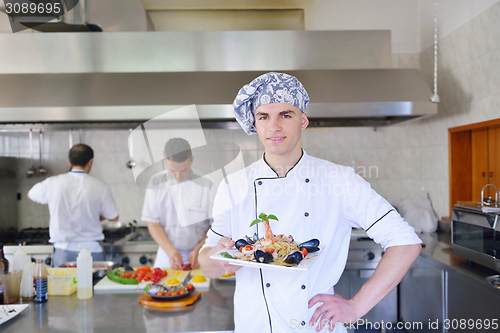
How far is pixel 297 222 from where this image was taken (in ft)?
3.95

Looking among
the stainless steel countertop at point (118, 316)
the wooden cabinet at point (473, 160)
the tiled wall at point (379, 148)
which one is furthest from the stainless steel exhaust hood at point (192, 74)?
the stainless steel countertop at point (118, 316)

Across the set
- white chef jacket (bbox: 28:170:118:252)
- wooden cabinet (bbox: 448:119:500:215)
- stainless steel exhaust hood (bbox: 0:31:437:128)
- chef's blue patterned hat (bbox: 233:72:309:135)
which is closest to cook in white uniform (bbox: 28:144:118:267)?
white chef jacket (bbox: 28:170:118:252)

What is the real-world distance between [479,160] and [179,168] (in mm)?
2076

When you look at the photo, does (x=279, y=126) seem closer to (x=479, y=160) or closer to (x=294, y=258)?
(x=294, y=258)

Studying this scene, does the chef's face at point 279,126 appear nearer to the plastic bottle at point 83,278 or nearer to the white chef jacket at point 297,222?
the white chef jacket at point 297,222

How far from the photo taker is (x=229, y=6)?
10.3 feet

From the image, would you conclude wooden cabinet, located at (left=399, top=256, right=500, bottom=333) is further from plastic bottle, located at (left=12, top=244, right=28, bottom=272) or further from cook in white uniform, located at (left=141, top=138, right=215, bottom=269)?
plastic bottle, located at (left=12, top=244, right=28, bottom=272)

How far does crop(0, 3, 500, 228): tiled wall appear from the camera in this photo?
269cm

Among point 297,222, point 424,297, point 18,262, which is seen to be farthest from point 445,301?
point 18,262

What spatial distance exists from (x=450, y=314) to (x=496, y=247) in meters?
0.53

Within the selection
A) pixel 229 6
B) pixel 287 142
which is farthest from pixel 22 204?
pixel 287 142

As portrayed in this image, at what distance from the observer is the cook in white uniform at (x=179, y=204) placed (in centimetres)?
257

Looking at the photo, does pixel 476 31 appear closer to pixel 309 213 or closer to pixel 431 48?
pixel 431 48

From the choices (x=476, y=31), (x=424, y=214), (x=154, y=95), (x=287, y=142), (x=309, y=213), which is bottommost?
(x=424, y=214)
